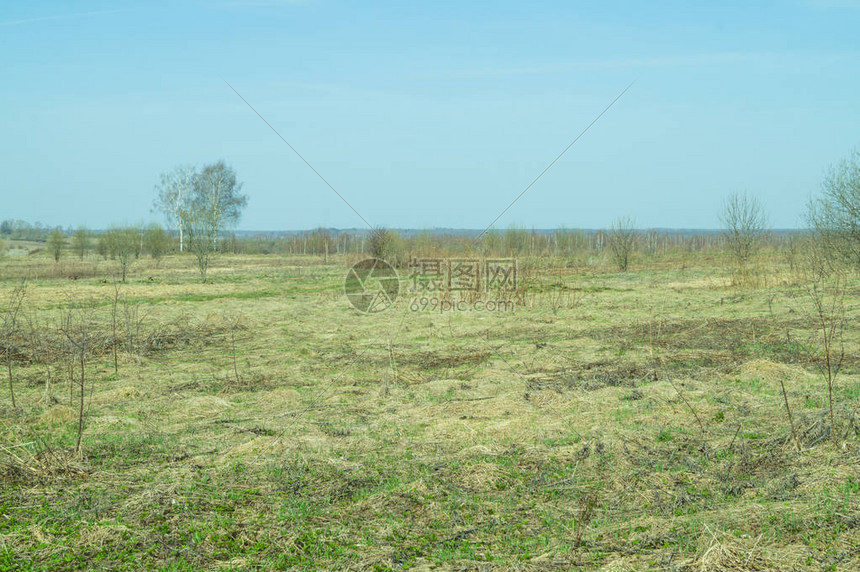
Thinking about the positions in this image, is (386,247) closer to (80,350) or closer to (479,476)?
(80,350)

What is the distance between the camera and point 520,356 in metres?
10.5

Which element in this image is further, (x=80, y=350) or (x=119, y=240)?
(x=119, y=240)

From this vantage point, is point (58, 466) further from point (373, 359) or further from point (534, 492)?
point (373, 359)

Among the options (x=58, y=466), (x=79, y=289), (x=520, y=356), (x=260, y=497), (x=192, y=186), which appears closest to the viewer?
(x=260, y=497)

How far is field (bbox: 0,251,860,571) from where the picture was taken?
3820 mm

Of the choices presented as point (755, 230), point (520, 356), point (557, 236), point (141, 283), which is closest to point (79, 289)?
point (141, 283)

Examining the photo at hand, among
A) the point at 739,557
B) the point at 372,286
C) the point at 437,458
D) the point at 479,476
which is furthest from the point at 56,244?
the point at 739,557

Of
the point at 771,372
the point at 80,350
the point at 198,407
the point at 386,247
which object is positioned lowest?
the point at 198,407

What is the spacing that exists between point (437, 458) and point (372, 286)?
19192mm

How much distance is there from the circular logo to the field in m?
7.42

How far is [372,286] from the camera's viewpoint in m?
24.5

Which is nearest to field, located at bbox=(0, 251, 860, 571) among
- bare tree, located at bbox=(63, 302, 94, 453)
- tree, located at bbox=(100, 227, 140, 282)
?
bare tree, located at bbox=(63, 302, 94, 453)

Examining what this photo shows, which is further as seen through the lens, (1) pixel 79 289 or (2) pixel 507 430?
(1) pixel 79 289

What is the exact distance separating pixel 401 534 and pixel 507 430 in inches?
88.6
